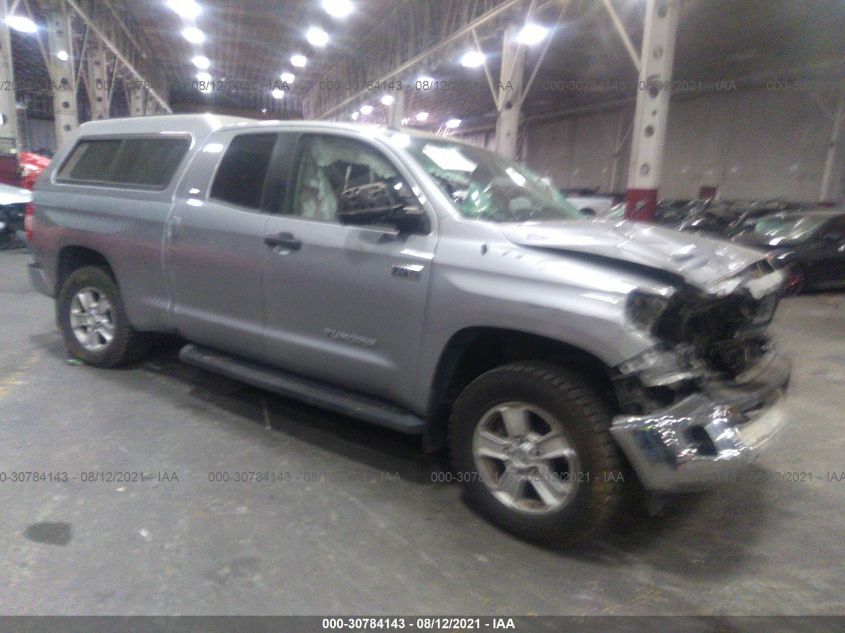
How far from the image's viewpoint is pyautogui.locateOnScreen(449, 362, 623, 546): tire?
2.47m

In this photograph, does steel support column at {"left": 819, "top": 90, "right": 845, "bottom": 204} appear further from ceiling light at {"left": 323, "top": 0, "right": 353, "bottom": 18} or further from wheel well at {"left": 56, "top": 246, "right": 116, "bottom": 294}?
wheel well at {"left": 56, "top": 246, "right": 116, "bottom": 294}

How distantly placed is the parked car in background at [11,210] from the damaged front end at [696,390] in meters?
11.4

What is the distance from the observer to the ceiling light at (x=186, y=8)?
1636 cm

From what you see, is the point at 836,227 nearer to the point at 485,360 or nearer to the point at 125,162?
the point at 485,360

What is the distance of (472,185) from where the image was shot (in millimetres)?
3344

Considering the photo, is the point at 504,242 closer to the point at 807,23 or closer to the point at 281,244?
the point at 281,244

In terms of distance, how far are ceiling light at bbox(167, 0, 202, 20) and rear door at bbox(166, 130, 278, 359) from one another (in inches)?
601

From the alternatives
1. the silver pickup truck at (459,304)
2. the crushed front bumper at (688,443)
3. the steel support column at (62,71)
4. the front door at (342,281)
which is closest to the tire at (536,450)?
the silver pickup truck at (459,304)

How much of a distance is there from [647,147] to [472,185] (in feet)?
23.9

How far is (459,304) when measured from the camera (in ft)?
9.11

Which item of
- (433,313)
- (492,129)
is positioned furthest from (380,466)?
(492,129)

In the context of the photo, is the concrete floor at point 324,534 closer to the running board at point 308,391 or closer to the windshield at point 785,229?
the running board at point 308,391

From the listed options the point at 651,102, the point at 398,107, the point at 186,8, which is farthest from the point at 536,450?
the point at 398,107

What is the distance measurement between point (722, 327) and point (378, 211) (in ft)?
5.74
